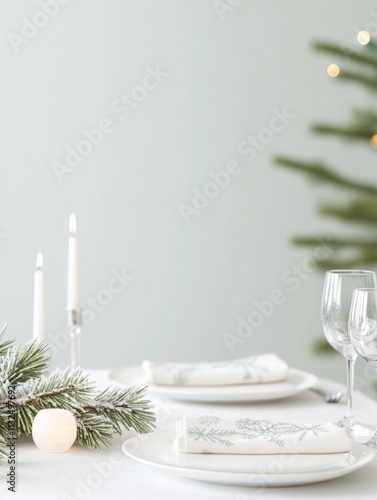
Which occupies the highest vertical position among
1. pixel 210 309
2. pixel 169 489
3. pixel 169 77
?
→ pixel 169 77

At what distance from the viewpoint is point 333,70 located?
2613mm

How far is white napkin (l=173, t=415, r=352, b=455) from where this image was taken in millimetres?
787

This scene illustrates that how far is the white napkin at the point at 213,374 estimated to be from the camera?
122 cm

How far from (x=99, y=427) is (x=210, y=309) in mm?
1762

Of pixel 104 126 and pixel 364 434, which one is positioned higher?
pixel 104 126

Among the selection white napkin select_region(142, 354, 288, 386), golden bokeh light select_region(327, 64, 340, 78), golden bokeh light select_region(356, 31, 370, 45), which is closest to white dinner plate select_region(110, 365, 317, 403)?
white napkin select_region(142, 354, 288, 386)

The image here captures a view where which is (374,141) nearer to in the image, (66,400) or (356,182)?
(356,182)

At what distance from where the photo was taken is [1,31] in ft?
8.34

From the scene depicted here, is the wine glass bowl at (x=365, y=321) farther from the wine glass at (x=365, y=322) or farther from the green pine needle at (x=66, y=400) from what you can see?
the green pine needle at (x=66, y=400)

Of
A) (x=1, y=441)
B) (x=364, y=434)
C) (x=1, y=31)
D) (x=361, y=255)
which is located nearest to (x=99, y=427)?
(x=1, y=441)

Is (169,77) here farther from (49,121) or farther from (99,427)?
(99,427)

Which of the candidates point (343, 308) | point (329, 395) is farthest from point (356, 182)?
point (343, 308)

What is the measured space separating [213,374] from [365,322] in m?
0.38

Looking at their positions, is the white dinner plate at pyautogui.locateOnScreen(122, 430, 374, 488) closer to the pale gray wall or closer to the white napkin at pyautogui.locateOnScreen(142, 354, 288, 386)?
the white napkin at pyautogui.locateOnScreen(142, 354, 288, 386)
